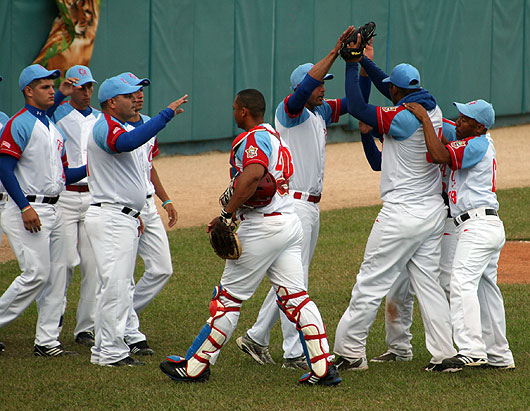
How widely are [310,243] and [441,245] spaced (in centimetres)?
93

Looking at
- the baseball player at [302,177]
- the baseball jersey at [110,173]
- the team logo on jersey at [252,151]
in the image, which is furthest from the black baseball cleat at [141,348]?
the team logo on jersey at [252,151]

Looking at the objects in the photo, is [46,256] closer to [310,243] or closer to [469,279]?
[310,243]

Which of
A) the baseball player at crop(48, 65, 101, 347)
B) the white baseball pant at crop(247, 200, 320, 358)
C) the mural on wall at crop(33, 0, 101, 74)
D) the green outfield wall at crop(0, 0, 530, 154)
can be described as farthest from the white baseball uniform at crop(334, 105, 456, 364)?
the green outfield wall at crop(0, 0, 530, 154)

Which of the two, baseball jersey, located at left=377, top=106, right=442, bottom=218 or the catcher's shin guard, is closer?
the catcher's shin guard

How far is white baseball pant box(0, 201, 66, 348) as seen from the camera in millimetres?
6172

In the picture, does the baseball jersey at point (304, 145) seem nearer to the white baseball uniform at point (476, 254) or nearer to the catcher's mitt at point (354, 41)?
the catcher's mitt at point (354, 41)

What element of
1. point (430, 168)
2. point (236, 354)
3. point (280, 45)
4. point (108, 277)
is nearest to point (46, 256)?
point (108, 277)

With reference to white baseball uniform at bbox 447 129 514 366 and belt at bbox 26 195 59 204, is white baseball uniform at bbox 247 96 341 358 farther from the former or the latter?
belt at bbox 26 195 59 204

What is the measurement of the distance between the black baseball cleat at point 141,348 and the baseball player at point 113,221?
1.24 feet

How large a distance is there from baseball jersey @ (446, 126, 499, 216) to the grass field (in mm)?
1109

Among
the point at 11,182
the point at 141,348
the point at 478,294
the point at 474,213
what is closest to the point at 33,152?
the point at 11,182

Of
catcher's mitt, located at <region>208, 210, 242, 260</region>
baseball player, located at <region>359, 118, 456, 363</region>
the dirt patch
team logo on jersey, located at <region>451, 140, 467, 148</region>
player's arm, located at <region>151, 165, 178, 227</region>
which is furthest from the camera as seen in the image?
the dirt patch

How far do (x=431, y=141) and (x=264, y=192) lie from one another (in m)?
1.15

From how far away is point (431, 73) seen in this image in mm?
20812
